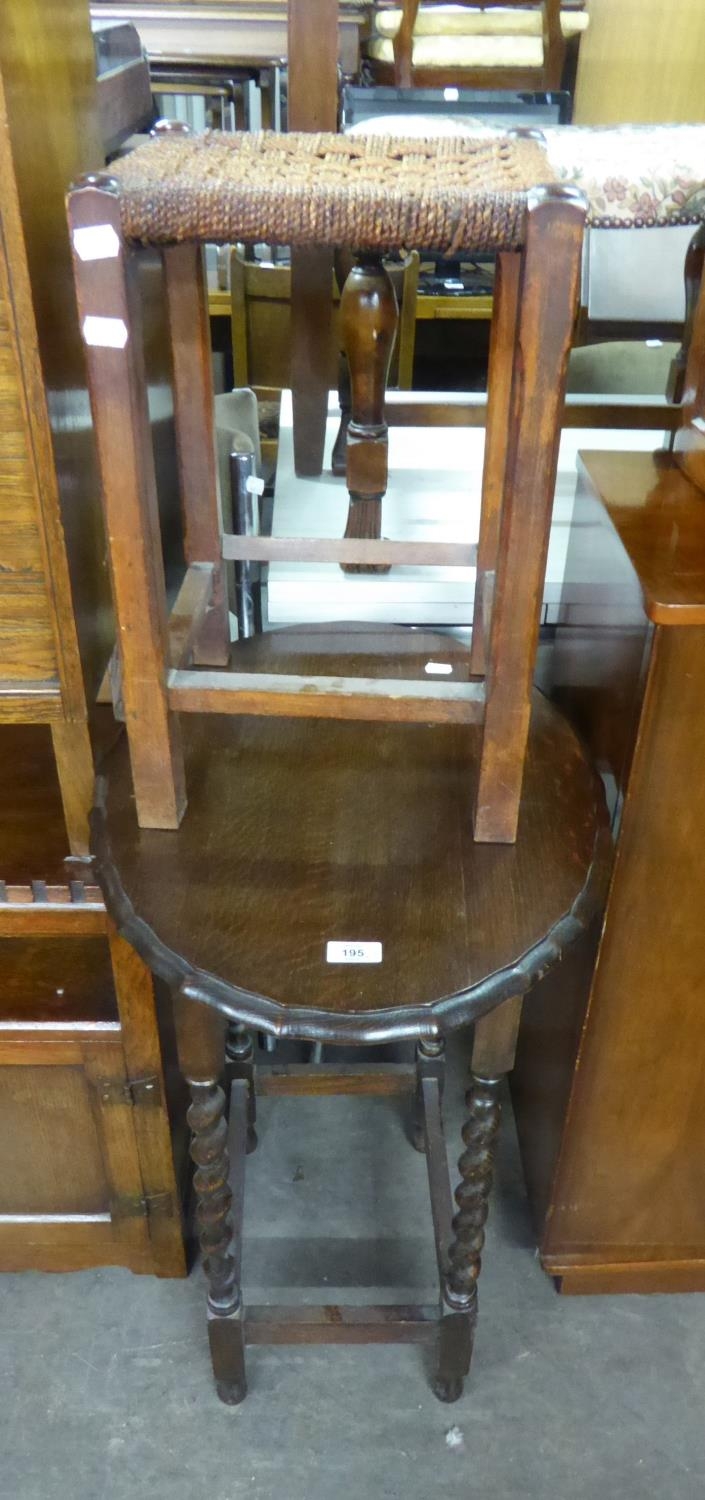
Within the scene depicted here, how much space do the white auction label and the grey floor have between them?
53cm

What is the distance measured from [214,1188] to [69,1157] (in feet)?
0.86

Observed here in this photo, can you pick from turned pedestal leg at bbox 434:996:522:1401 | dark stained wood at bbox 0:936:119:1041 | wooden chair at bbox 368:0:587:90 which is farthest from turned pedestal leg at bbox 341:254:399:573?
wooden chair at bbox 368:0:587:90

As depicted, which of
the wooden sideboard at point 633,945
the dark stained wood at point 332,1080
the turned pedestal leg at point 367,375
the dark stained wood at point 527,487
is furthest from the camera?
the turned pedestal leg at point 367,375

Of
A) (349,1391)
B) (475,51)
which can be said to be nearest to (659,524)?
(349,1391)

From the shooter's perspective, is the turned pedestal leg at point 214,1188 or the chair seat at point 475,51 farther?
the chair seat at point 475,51

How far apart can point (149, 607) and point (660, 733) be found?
40 cm

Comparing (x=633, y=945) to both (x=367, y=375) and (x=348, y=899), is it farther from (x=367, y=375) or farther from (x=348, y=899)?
(x=367, y=375)

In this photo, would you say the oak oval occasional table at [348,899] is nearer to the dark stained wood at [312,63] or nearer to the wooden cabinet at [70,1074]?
the wooden cabinet at [70,1074]

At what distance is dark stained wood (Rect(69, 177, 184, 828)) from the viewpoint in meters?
0.63

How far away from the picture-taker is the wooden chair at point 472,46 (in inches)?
107

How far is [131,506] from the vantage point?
71 cm

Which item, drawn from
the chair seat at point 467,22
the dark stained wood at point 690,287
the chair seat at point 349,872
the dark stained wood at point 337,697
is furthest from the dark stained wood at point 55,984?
the chair seat at point 467,22

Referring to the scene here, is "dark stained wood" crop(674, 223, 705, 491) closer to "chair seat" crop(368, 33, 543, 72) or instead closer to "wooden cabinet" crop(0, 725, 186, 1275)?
"wooden cabinet" crop(0, 725, 186, 1275)

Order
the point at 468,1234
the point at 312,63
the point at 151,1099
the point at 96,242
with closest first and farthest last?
the point at 96,242, the point at 468,1234, the point at 151,1099, the point at 312,63
